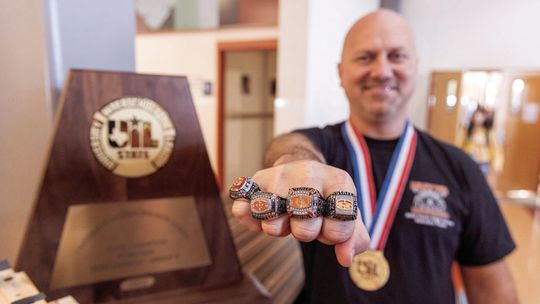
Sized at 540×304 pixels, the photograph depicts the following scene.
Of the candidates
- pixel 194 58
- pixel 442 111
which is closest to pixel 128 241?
pixel 442 111

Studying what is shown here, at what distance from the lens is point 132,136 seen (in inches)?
28.6

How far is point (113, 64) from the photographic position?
0.95m

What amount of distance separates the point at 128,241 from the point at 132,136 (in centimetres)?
22

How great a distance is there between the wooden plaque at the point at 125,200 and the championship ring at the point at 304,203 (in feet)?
1.56

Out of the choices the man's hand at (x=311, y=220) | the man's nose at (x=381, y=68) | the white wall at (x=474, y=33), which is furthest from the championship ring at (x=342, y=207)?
the white wall at (x=474, y=33)

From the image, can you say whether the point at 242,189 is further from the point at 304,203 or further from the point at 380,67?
the point at 380,67

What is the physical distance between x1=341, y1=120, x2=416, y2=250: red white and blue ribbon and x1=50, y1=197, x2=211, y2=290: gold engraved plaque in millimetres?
422

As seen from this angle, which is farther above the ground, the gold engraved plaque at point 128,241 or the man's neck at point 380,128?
the man's neck at point 380,128

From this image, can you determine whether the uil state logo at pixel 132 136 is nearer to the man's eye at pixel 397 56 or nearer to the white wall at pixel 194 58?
the man's eye at pixel 397 56

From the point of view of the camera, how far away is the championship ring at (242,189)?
0.39 metres

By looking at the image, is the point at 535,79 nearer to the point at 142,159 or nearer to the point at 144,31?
the point at 142,159

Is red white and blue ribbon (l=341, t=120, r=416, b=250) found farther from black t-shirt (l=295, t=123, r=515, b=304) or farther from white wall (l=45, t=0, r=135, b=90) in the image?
white wall (l=45, t=0, r=135, b=90)

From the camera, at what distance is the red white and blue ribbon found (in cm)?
90

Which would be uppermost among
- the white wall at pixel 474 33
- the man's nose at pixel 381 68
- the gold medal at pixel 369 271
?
the white wall at pixel 474 33
